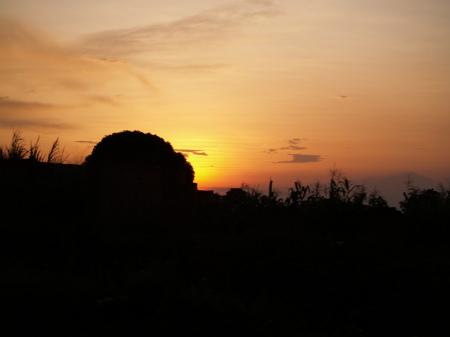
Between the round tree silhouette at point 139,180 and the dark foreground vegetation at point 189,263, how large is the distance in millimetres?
33

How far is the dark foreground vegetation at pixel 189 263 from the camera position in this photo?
553cm

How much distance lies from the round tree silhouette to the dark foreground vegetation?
3cm

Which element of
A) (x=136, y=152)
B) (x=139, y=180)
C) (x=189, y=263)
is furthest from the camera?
(x=136, y=152)

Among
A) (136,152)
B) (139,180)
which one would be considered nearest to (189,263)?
(139,180)

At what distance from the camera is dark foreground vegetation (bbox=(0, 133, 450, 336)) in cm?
553

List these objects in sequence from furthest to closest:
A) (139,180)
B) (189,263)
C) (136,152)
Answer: (136,152), (139,180), (189,263)

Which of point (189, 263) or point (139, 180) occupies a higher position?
point (139, 180)

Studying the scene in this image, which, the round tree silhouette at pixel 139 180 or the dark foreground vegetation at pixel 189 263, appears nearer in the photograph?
the dark foreground vegetation at pixel 189 263

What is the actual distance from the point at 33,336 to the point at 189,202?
8399 millimetres

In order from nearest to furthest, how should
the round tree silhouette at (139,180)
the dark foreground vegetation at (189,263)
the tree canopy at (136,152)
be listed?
the dark foreground vegetation at (189,263)
the round tree silhouette at (139,180)
the tree canopy at (136,152)

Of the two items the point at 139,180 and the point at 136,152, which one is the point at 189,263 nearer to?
the point at 139,180

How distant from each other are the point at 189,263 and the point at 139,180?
476 cm

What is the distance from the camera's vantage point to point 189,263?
7754 mm

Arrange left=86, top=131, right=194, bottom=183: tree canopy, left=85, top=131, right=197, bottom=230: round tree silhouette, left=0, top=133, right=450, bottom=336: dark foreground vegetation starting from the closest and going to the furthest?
1. left=0, top=133, right=450, bottom=336: dark foreground vegetation
2. left=85, top=131, right=197, bottom=230: round tree silhouette
3. left=86, top=131, right=194, bottom=183: tree canopy
